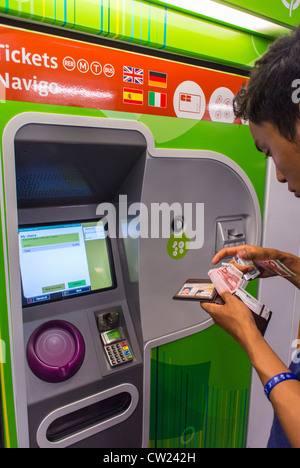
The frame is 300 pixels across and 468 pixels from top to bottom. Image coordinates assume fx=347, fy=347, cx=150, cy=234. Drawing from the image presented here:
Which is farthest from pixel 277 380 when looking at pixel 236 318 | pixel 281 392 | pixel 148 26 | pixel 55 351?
pixel 148 26

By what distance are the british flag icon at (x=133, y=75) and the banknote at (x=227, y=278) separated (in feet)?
2.49

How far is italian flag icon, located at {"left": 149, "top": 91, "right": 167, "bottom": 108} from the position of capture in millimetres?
1313

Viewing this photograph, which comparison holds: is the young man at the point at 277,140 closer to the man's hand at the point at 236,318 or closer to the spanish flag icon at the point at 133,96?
the man's hand at the point at 236,318

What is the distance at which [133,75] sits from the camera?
4.14 feet

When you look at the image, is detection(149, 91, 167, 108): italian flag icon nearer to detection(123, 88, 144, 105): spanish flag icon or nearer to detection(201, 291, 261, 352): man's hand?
detection(123, 88, 144, 105): spanish flag icon

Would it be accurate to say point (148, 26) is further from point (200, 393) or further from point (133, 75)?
point (200, 393)

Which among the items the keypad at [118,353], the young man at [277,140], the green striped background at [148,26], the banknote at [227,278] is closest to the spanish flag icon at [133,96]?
the green striped background at [148,26]

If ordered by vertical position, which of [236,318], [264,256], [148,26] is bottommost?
[236,318]

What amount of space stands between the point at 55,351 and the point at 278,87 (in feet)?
3.84

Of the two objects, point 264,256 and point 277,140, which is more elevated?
point 277,140

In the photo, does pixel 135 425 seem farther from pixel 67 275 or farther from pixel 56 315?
pixel 67 275

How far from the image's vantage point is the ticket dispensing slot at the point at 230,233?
168cm

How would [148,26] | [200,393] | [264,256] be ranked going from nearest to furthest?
[148,26]
[264,256]
[200,393]

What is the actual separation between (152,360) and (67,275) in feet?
1.73
